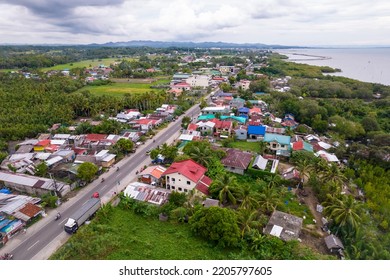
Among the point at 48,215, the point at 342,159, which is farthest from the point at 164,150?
the point at 342,159

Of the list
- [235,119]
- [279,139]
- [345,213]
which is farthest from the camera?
[235,119]

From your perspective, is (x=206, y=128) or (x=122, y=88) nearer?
(x=206, y=128)

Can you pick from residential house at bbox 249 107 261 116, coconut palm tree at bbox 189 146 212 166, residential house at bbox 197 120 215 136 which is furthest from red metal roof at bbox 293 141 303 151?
residential house at bbox 249 107 261 116

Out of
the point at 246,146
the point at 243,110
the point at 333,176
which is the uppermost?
the point at 333,176

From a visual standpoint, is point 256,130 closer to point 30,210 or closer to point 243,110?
point 243,110

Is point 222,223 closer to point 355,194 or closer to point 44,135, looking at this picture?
point 355,194

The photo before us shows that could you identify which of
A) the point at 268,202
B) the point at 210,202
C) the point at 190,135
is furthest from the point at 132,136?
the point at 268,202

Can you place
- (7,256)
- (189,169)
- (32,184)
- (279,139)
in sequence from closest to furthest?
→ (7,256), (32,184), (189,169), (279,139)
